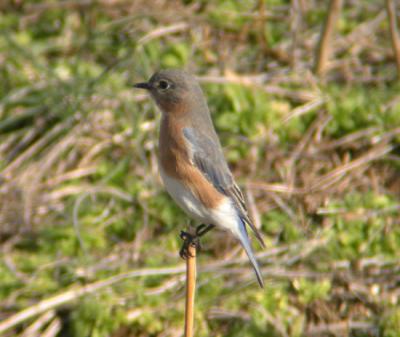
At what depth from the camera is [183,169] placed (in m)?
3.93

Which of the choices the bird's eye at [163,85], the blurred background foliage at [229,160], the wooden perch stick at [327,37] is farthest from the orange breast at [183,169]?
the wooden perch stick at [327,37]

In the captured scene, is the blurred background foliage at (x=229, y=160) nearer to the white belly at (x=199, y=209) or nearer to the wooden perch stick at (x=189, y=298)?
the white belly at (x=199, y=209)

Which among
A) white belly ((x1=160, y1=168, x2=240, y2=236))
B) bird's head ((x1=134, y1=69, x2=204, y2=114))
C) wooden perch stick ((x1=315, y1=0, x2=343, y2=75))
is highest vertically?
wooden perch stick ((x1=315, y1=0, x2=343, y2=75))

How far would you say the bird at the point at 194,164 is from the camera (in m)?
3.90

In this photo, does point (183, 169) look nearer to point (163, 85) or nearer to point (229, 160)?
point (163, 85)

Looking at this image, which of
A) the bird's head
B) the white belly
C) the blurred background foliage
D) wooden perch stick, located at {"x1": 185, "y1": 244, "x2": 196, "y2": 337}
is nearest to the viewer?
wooden perch stick, located at {"x1": 185, "y1": 244, "x2": 196, "y2": 337}

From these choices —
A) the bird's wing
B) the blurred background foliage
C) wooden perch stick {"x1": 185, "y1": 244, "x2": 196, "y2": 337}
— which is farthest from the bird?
the blurred background foliage

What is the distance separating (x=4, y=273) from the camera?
5.33 meters

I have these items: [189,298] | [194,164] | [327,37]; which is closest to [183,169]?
[194,164]

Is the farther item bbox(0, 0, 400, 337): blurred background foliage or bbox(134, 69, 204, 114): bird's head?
bbox(0, 0, 400, 337): blurred background foliage

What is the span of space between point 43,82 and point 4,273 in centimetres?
214

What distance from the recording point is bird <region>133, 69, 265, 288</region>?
12.8 feet

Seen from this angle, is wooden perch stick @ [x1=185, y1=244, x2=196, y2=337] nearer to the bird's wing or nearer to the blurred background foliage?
the bird's wing

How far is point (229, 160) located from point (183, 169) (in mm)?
2096
